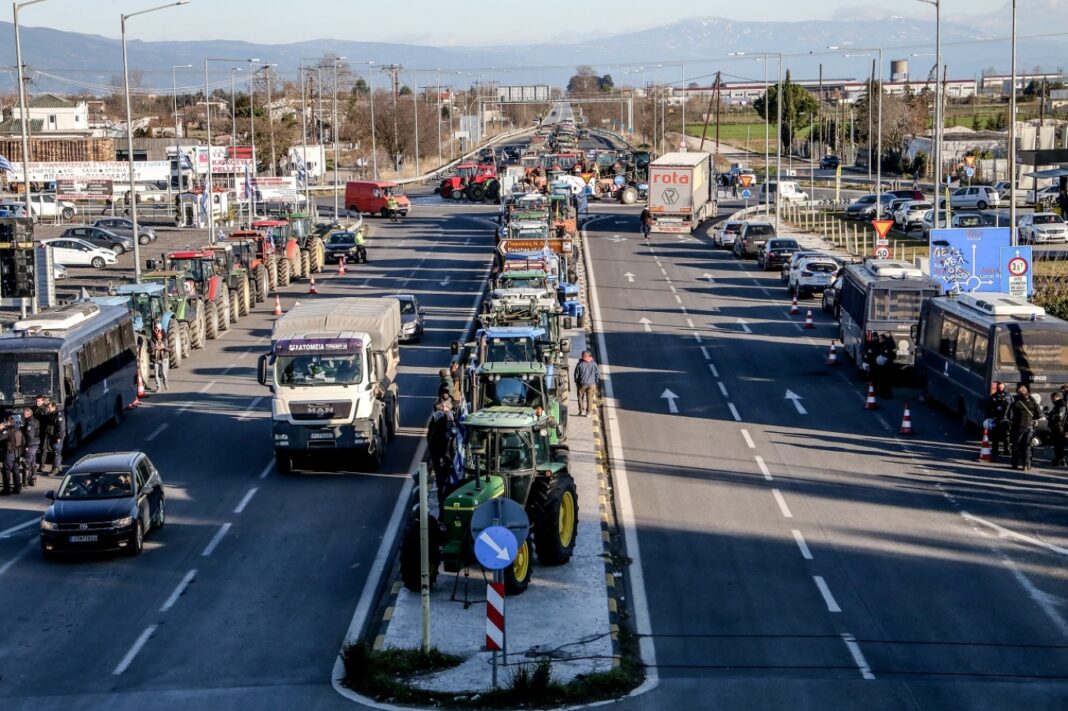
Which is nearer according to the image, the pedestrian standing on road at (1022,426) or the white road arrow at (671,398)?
the pedestrian standing on road at (1022,426)

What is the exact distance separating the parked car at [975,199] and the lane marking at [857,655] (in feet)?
200

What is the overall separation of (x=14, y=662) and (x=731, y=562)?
10.1 metres

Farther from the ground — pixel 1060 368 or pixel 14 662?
pixel 1060 368

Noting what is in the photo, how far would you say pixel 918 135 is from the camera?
409 feet

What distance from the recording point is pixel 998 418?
28.5 m

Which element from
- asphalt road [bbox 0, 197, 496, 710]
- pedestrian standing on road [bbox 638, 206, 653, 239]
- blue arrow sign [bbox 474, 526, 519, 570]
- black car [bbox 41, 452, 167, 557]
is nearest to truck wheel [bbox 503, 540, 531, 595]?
asphalt road [bbox 0, 197, 496, 710]

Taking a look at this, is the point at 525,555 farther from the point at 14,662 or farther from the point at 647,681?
the point at 14,662

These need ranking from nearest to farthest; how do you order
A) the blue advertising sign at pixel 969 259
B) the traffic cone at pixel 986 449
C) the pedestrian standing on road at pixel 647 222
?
1. the traffic cone at pixel 986 449
2. the blue advertising sign at pixel 969 259
3. the pedestrian standing on road at pixel 647 222

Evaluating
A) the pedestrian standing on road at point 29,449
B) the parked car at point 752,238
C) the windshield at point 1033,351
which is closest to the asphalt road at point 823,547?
the windshield at point 1033,351

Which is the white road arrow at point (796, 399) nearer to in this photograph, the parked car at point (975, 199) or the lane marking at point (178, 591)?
the lane marking at point (178, 591)

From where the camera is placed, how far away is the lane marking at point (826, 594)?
19516 mm

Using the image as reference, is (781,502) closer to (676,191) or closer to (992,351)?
(992,351)

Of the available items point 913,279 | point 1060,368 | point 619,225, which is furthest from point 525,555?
point 619,225

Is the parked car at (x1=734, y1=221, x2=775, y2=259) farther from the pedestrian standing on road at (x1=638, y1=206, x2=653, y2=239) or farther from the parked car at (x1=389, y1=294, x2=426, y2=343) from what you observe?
the parked car at (x1=389, y1=294, x2=426, y2=343)
